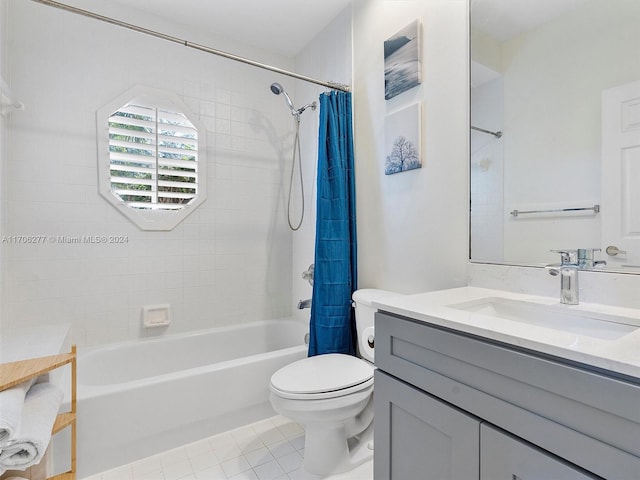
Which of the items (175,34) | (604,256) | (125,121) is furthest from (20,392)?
(175,34)

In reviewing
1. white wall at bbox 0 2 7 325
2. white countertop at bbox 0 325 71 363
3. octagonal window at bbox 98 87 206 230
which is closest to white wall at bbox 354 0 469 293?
octagonal window at bbox 98 87 206 230

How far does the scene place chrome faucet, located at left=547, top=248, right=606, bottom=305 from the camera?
0.96m

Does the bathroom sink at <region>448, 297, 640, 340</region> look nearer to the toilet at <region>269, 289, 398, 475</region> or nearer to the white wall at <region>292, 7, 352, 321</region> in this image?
the toilet at <region>269, 289, 398, 475</region>

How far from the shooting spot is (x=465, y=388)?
763mm

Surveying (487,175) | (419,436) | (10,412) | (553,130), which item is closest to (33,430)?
(10,412)

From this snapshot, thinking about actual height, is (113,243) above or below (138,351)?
above

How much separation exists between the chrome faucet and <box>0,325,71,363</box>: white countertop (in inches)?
76.4

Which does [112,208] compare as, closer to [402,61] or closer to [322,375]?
[322,375]

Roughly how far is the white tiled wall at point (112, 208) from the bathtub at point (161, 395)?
0.48 feet

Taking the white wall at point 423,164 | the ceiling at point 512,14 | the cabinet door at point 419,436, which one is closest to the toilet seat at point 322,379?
the cabinet door at point 419,436

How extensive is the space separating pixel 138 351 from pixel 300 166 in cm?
165

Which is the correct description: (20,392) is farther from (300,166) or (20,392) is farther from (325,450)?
(300,166)

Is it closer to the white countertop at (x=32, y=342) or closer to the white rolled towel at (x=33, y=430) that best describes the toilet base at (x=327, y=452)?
the white rolled towel at (x=33, y=430)

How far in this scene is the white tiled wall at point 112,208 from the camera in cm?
177
